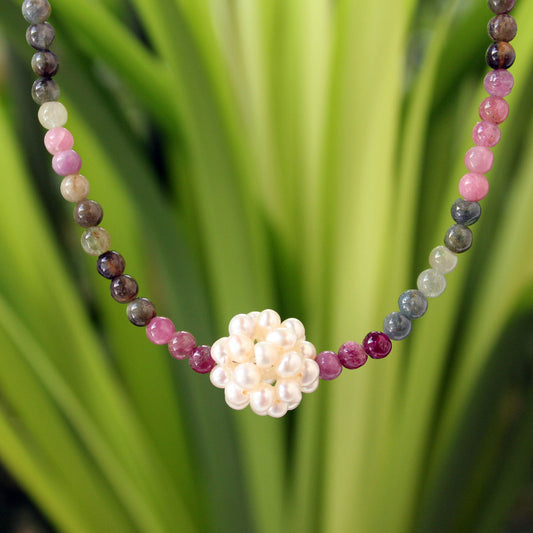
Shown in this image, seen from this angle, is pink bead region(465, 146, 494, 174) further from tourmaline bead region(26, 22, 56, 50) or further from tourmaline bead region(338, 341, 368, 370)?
tourmaline bead region(26, 22, 56, 50)

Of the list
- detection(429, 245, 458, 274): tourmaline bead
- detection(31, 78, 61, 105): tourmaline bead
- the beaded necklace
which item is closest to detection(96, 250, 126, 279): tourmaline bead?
the beaded necklace

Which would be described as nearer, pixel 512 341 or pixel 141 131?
pixel 512 341

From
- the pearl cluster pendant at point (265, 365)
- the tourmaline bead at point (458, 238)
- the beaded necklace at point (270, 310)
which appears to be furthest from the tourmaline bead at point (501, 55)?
the pearl cluster pendant at point (265, 365)

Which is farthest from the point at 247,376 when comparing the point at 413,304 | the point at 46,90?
the point at 46,90

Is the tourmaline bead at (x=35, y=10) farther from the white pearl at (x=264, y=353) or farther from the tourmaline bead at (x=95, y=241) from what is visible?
the white pearl at (x=264, y=353)

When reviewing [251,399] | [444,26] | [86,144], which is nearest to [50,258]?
[86,144]

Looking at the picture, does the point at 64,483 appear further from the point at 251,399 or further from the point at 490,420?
the point at 490,420
